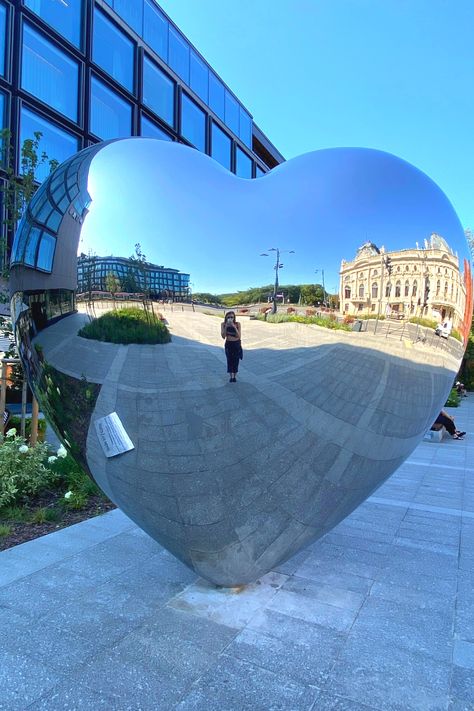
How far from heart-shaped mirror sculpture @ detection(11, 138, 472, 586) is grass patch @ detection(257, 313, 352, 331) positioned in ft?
0.03

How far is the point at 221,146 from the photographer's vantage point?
86.1 feet

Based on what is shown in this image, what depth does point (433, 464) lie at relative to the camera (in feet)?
31.7

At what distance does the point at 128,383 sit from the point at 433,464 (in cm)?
834

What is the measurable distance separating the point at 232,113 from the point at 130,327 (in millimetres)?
27703

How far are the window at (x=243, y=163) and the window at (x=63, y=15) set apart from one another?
10.9 metres

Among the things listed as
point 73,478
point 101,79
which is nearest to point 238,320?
point 73,478

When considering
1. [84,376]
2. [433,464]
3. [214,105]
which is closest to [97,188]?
[84,376]

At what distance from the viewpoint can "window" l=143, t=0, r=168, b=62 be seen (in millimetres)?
20469

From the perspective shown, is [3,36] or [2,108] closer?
[3,36]

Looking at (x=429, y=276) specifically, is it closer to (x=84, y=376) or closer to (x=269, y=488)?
(x=269, y=488)

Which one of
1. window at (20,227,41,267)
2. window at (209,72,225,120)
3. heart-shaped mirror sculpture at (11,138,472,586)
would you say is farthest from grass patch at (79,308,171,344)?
window at (209,72,225,120)

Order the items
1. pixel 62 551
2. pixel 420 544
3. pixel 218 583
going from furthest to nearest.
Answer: pixel 420 544 → pixel 62 551 → pixel 218 583

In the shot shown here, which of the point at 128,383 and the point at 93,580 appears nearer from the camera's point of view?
the point at 128,383

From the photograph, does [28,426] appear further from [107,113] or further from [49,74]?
[107,113]
